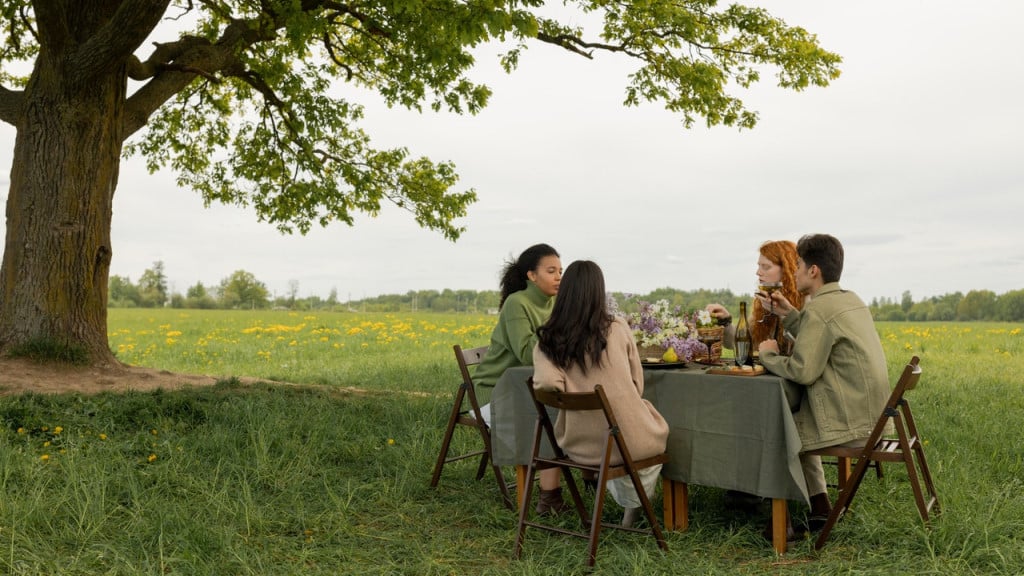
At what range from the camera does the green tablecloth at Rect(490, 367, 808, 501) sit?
4496 millimetres

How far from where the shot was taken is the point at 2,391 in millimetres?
8578

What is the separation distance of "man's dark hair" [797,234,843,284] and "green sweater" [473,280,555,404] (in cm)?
163

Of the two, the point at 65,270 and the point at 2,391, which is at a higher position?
the point at 65,270

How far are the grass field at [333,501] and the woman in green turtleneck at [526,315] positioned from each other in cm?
40

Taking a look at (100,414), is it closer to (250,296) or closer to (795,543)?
(795,543)

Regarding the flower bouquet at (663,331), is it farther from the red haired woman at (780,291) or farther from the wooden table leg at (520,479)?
the wooden table leg at (520,479)

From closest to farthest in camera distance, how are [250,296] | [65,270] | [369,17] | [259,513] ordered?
[259,513] < [65,270] < [369,17] < [250,296]

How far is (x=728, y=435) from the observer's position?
4.66 m

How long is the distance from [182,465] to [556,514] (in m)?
3.04

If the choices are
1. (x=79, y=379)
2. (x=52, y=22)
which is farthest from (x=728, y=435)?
(x=52, y=22)

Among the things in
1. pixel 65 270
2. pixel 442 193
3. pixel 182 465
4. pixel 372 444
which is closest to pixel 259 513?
pixel 182 465

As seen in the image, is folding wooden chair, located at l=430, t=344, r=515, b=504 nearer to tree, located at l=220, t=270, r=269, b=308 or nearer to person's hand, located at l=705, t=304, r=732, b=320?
person's hand, located at l=705, t=304, r=732, b=320

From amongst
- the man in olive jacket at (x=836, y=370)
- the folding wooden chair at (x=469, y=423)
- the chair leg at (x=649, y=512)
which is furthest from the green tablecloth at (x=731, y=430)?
the folding wooden chair at (x=469, y=423)

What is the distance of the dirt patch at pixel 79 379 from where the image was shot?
8.95 metres
